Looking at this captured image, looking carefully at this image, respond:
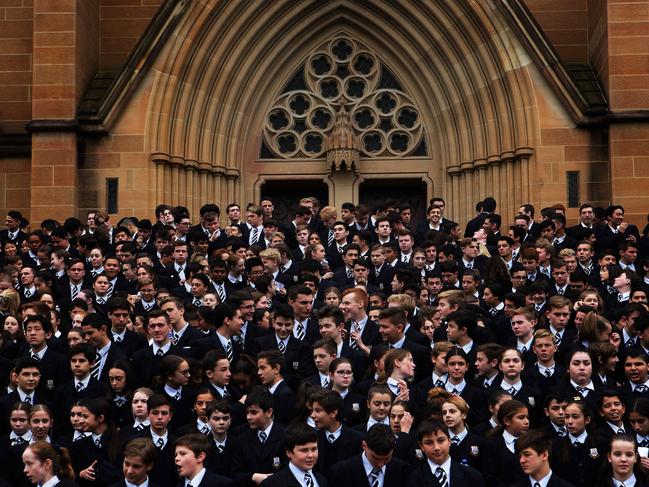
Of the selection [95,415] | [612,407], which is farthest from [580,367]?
[95,415]

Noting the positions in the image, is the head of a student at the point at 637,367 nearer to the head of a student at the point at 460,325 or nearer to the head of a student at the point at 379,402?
the head of a student at the point at 460,325

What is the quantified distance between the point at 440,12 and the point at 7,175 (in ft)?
24.5

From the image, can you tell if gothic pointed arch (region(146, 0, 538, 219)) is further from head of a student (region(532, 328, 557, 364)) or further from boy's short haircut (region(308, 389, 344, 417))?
boy's short haircut (region(308, 389, 344, 417))

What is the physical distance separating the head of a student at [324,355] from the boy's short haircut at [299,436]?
1.70 m

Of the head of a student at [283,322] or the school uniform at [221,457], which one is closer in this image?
the school uniform at [221,457]

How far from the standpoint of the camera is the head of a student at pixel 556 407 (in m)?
10.6

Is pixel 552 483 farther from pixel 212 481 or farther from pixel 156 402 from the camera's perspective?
pixel 156 402

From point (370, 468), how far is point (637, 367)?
9.56 ft

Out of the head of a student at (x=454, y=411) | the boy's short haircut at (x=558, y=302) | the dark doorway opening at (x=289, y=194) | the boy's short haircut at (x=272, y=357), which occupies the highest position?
the dark doorway opening at (x=289, y=194)

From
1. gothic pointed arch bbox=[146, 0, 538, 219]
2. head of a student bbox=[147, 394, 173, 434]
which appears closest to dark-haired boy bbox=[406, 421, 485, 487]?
head of a student bbox=[147, 394, 173, 434]

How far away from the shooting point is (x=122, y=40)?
21781 mm

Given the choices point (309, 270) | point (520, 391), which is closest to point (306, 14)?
point (309, 270)

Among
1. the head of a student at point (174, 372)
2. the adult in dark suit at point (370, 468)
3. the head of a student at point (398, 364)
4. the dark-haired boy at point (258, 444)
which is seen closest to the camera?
the adult in dark suit at point (370, 468)

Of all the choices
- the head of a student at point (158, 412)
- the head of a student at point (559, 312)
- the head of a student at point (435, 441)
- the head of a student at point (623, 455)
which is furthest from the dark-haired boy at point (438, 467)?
the head of a student at point (559, 312)
